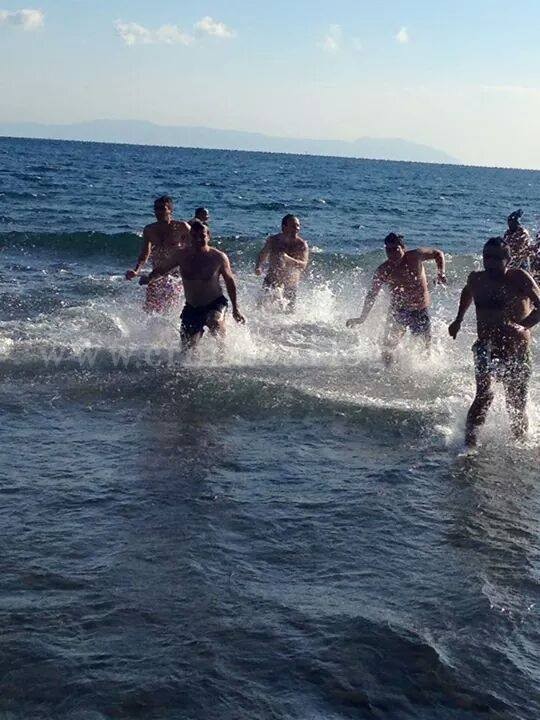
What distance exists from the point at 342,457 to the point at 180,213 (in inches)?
1053

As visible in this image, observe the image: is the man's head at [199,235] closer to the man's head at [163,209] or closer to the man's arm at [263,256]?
the man's head at [163,209]

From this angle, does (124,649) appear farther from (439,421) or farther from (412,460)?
(439,421)

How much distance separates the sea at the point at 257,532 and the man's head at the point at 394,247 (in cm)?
102

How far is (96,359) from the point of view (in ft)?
30.6

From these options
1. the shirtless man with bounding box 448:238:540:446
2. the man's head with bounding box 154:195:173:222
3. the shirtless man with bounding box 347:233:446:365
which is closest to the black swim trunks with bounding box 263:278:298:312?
the man's head with bounding box 154:195:173:222

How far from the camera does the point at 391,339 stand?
374 inches

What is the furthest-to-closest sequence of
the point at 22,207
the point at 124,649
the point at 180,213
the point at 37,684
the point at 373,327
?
the point at 180,213
the point at 22,207
the point at 373,327
the point at 124,649
the point at 37,684

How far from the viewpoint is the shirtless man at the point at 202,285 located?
886cm

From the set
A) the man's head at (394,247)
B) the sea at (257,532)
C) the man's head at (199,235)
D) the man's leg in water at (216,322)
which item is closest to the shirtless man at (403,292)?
the man's head at (394,247)

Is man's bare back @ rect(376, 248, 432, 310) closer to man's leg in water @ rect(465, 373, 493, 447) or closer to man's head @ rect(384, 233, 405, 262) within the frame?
man's head @ rect(384, 233, 405, 262)

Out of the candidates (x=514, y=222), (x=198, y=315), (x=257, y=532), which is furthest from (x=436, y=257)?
(x=257, y=532)

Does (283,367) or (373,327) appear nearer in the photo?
(283,367)

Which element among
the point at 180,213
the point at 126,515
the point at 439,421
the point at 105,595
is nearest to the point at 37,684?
the point at 105,595

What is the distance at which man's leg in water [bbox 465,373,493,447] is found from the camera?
22.0ft
